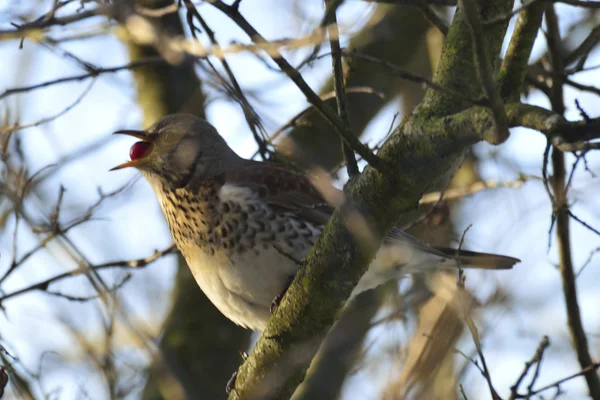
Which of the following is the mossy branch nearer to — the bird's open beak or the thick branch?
the thick branch

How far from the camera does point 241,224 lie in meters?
5.21

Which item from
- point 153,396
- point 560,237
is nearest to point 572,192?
point 560,237

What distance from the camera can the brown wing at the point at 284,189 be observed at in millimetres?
A: 5438

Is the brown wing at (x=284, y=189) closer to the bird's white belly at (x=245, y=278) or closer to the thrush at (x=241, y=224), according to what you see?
the thrush at (x=241, y=224)

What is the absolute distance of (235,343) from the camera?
7.57 meters

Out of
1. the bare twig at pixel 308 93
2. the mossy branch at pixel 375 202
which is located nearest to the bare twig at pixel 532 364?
the mossy branch at pixel 375 202

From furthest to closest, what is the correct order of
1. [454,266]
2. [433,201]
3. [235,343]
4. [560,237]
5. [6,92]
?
[235,343] → [433,201] → [454,266] → [560,237] → [6,92]

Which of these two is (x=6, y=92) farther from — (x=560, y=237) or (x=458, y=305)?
(x=560, y=237)

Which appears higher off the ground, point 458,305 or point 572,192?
point 572,192

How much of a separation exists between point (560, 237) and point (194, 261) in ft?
8.42

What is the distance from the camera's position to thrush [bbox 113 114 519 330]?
17.0 ft

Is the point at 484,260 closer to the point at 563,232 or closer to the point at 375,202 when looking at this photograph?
the point at 563,232

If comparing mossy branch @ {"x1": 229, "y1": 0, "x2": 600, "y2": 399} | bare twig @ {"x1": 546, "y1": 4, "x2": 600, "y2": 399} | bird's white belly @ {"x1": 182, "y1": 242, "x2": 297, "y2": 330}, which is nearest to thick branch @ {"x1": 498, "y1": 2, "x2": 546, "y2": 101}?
mossy branch @ {"x1": 229, "y1": 0, "x2": 600, "y2": 399}

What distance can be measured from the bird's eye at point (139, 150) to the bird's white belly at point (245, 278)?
88cm
